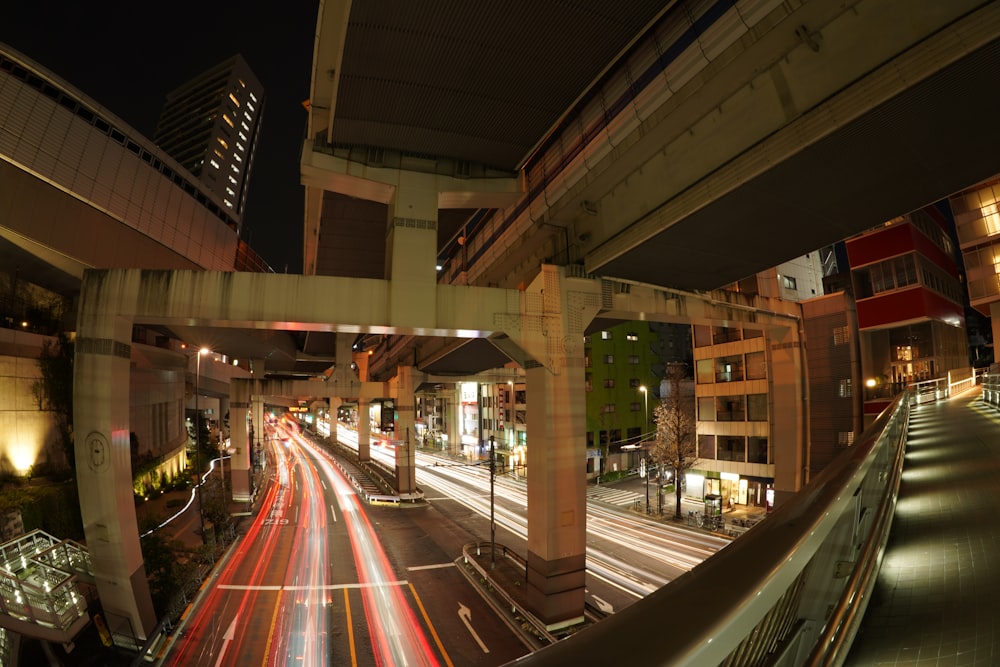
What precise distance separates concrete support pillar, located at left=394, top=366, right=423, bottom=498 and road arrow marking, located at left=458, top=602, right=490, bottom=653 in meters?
22.4

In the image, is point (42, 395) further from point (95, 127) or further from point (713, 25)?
point (713, 25)

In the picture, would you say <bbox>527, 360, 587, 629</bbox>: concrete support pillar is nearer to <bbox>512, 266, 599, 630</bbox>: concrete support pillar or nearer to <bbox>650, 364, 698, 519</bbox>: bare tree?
<bbox>512, 266, 599, 630</bbox>: concrete support pillar

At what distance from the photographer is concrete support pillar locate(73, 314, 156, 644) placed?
1266cm

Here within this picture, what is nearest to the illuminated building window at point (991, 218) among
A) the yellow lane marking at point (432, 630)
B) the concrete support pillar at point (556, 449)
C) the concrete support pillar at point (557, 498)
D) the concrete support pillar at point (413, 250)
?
the concrete support pillar at point (556, 449)

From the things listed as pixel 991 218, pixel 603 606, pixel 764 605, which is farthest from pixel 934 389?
pixel 764 605

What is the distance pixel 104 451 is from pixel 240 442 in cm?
2785

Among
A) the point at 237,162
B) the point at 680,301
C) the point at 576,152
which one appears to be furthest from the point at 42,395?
the point at 237,162

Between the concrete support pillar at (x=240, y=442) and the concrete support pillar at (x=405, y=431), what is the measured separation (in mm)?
11657

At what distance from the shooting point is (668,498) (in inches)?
1433

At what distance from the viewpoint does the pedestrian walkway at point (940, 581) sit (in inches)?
86.1

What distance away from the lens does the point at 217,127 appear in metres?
134

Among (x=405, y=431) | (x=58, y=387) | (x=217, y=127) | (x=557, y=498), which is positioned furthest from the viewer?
(x=217, y=127)

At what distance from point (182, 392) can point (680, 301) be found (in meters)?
40.5

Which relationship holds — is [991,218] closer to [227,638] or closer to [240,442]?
[227,638]
